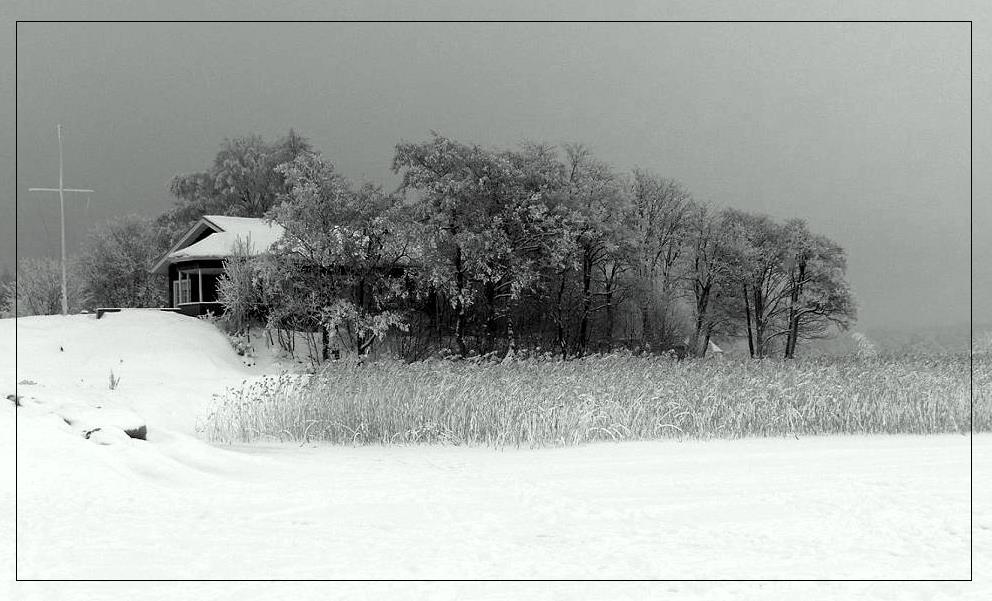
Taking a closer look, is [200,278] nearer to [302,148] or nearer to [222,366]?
[222,366]

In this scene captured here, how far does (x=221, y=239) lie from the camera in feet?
112

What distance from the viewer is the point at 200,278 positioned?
33562mm

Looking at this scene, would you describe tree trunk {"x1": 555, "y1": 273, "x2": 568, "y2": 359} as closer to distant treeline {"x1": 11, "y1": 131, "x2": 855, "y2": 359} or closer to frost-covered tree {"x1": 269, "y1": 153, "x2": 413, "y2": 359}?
distant treeline {"x1": 11, "y1": 131, "x2": 855, "y2": 359}

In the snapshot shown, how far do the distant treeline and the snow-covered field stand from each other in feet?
57.3

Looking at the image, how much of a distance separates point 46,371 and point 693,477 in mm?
20559

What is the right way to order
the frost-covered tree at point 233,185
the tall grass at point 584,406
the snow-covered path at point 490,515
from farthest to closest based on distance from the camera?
1. the frost-covered tree at point 233,185
2. the tall grass at point 584,406
3. the snow-covered path at point 490,515

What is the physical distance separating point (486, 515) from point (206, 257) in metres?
28.4

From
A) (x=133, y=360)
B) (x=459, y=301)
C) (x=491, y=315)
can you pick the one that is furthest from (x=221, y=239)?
(x=491, y=315)

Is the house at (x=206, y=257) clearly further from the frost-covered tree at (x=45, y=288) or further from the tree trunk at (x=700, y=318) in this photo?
the tree trunk at (x=700, y=318)

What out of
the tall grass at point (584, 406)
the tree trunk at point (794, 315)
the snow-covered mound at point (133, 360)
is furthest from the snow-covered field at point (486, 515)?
the tree trunk at point (794, 315)

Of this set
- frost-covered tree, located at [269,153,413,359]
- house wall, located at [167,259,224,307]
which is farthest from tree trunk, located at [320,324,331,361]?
house wall, located at [167,259,224,307]

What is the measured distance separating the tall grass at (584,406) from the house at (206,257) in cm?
1897

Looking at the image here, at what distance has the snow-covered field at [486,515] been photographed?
5020 millimetres

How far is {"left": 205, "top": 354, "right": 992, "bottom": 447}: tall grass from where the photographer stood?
1176 cm
